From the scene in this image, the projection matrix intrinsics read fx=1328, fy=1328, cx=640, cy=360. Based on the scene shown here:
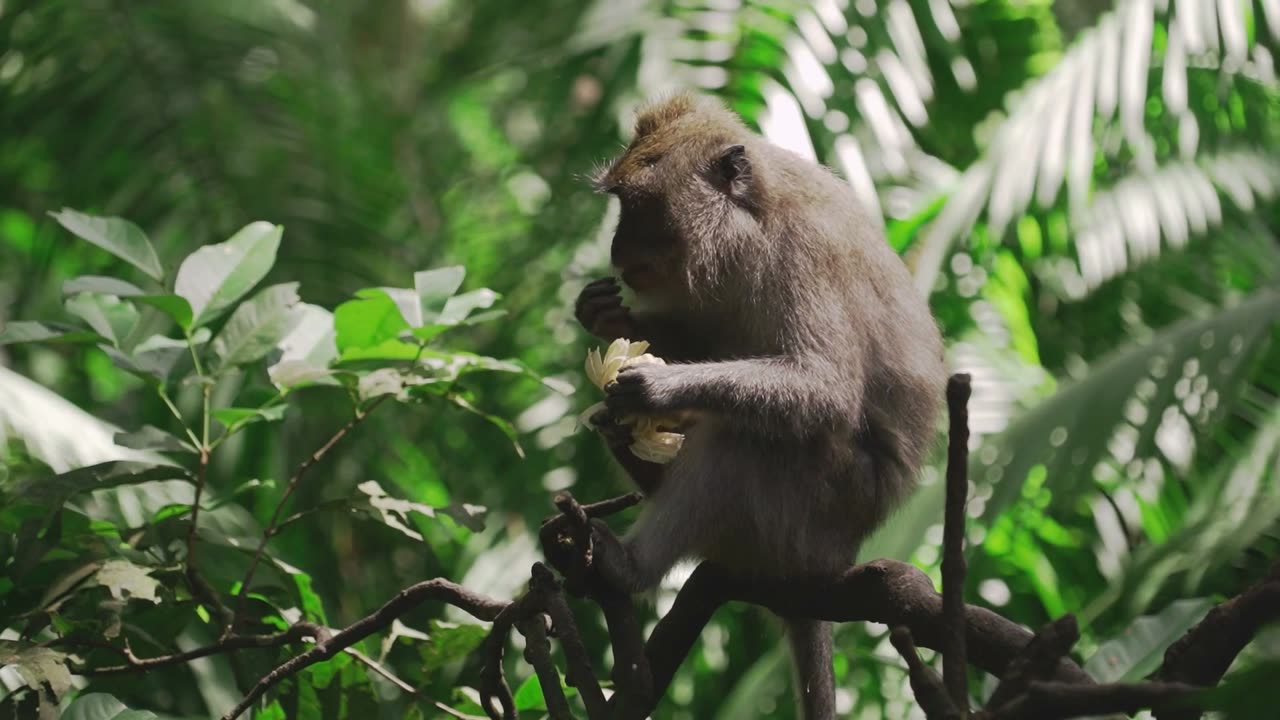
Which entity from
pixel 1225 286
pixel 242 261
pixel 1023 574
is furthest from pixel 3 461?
pixel 1225 286

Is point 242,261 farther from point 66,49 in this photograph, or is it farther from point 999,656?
point 66,49

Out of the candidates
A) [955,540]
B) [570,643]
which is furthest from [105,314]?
[955,540]

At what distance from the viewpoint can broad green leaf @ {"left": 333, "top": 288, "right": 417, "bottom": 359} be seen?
2.61 meters

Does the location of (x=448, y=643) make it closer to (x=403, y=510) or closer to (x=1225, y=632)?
(x=403, y=510)

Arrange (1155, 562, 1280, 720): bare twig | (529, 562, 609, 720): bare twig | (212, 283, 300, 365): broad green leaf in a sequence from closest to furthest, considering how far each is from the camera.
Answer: (1155, 562, 1280, 720): bare twig, (529, 562, 609, 720): bare twig, (212, 283, 300, 365): broad green leaf

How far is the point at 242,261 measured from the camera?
2.68 meters

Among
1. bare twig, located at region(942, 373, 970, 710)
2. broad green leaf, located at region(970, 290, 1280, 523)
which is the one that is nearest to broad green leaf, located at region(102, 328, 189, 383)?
bare twig, located at region(942, 373, 970, 710)

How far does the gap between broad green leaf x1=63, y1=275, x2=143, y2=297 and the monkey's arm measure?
95 centimetres

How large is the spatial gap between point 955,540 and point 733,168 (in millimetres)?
1642

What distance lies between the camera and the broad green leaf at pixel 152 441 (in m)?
2.56

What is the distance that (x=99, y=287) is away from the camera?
2.48 metres

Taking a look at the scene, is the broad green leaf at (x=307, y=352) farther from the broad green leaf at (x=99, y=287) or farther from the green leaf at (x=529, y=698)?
the green leaf at (x=529, y=698)

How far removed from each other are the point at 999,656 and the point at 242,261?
167 cm

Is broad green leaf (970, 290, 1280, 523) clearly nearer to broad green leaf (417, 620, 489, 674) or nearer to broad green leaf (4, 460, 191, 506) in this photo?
broad green leaf (417, 620, 489, 674)
